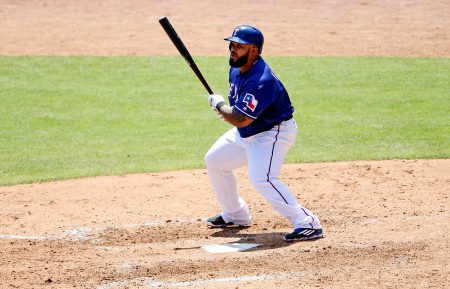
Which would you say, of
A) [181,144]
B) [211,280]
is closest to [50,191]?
[181,144]

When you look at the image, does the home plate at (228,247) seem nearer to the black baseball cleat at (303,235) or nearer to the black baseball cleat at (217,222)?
the black baseball cleat at (303,235)

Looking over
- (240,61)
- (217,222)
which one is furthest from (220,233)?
(240,61)

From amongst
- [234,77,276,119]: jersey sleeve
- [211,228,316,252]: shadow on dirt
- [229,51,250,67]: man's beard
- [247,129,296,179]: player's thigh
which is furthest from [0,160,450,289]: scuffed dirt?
[229,51,250,67]: man's beard

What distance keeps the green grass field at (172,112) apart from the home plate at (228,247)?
124 inches

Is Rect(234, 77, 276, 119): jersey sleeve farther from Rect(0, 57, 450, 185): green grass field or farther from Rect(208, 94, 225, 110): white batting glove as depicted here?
Rect(0, 57, 450, 185): green grass field

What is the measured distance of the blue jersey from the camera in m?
6.64

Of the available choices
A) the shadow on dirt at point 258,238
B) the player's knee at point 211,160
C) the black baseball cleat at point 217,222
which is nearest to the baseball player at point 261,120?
the shadow on dirt at point 258,238

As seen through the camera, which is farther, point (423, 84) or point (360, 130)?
point (423, 84)

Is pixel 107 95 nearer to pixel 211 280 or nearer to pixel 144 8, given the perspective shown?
pixel 144 8

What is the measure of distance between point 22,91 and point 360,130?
5.53 metres

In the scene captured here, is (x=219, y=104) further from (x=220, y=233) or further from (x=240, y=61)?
(x=220, y=233)

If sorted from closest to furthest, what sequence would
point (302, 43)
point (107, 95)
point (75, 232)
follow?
1. point (75, 232)
2. point (107, 95)
3. point (302, 43)

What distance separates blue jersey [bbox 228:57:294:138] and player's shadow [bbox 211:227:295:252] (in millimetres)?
881

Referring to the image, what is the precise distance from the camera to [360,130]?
11492 mm
